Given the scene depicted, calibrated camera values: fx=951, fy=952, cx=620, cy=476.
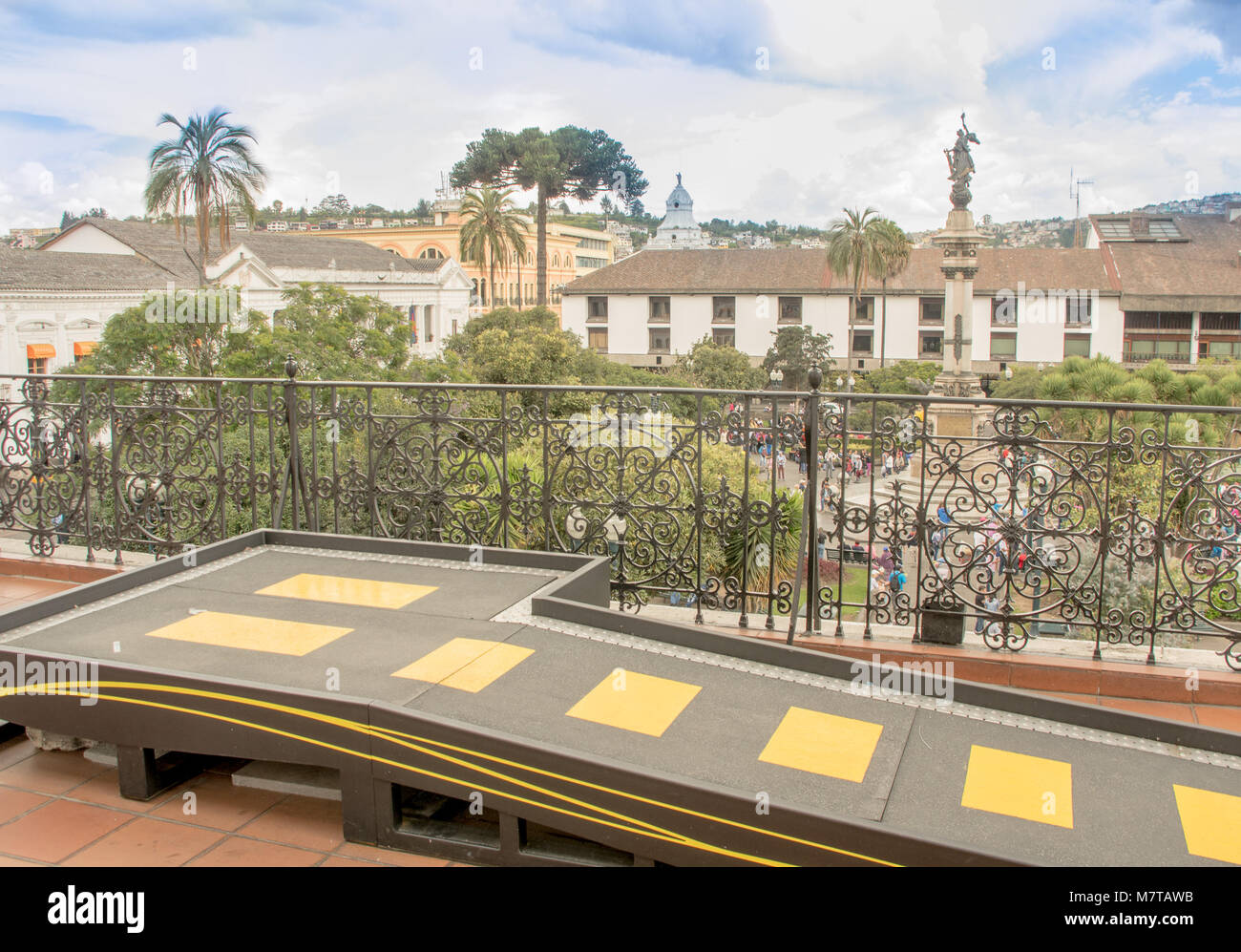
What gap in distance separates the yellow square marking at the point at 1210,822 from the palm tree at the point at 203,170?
27.7 m

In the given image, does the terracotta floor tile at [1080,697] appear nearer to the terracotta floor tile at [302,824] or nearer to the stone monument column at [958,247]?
the terracotta floor tile at [302,824]

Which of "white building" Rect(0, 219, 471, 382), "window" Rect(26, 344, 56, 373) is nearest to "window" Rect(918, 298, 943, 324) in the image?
"white building" Rect(0, 219, 471, 382)

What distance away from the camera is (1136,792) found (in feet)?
9.43

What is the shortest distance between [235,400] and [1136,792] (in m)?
4.96

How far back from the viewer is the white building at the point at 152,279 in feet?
88.3

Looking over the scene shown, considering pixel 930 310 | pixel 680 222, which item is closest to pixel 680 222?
pixel 680 222

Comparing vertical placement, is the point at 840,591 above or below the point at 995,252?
below

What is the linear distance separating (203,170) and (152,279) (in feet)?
26.1

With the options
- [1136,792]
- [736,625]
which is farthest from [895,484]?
[1136,792]

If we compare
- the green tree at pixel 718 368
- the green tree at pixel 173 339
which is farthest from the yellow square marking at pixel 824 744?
the green tree at pixel 718 368

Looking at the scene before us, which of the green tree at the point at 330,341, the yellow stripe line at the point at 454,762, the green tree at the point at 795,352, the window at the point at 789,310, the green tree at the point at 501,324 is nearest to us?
the yellow stripe line at the point at 454,762

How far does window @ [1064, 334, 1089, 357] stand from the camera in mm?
49250

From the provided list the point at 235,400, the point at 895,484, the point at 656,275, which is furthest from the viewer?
the point at 656,275
